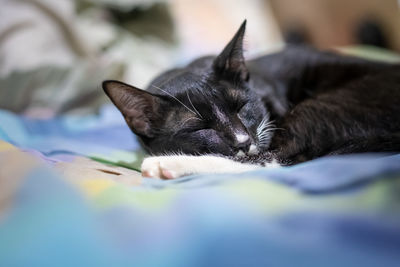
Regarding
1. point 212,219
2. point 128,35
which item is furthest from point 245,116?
point 128,35

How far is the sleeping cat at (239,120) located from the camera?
0.91 metres

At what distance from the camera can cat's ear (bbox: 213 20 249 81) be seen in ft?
3.46

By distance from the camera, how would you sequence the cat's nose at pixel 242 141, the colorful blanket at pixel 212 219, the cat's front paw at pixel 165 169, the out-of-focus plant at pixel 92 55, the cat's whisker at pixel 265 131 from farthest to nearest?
the out-of-focus plant at pixel 92 55 < the cat's whisker at pixel 265 131 < the cat's nose at pixel 242 141 < the cat's front paw at pixel 165 169 < the colorful blanket at pixel 212 219

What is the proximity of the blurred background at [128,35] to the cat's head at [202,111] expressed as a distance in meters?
0.32

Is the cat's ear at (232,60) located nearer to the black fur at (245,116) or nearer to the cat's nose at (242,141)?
the black fur at (245,116)

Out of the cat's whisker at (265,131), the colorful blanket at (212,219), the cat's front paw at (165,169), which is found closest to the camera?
the colorful blanket at (212,219)

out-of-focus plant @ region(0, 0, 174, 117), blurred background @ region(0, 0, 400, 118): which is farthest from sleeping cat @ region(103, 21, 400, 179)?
out-of-focus plant @ region(0, 0, 174, 117)

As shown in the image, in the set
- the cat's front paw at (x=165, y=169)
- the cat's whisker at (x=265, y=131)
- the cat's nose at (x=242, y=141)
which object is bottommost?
the cat's whisker at (x=265, y=131)

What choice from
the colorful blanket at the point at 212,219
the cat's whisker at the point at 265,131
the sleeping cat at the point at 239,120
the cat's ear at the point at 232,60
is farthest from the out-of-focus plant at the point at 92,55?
the colorful blanket at the point at 212,219

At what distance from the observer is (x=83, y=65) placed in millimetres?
1741

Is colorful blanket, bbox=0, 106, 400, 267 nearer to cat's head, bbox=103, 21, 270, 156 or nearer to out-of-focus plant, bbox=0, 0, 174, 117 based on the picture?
cat's head, bbox=103, 21, 270, 156

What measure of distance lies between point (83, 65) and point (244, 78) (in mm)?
947

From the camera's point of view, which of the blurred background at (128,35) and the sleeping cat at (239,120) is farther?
the blurred background at (128,35)

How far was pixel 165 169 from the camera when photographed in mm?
843
